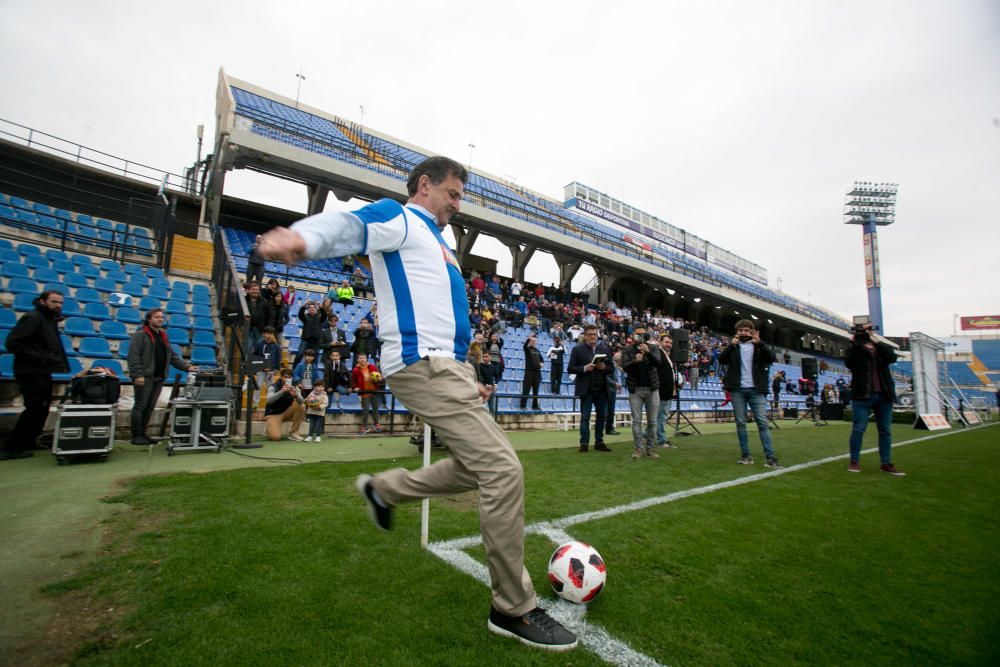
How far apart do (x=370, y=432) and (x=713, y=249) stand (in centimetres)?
4497

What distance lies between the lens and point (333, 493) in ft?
12.8

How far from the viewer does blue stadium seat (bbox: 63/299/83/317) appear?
26.2ft

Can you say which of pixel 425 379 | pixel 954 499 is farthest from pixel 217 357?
pixel 954 499

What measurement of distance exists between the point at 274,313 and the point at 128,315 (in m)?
2.79

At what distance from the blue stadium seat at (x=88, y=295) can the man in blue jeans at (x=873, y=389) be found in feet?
41.5

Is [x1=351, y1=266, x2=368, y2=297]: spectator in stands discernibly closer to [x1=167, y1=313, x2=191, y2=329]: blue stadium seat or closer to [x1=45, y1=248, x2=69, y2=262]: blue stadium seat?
[x1=167, y1=313, x2=191, y2=329]: blue stadium seat

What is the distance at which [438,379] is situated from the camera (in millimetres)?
1951

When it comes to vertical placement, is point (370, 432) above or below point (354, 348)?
below

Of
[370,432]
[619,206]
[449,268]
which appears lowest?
[370,432]

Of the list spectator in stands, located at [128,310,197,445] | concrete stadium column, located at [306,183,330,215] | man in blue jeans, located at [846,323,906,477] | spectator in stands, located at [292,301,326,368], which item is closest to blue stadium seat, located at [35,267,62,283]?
spectator in stands, located at [128,310,197,445]

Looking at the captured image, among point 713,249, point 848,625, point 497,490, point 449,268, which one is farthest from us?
point 713,249

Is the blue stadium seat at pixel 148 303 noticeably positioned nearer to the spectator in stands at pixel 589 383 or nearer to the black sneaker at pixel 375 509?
the spectator in stands at pixel 589 383

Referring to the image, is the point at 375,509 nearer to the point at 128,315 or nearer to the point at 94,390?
the point at 94,390

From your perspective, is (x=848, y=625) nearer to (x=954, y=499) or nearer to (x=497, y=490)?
(x=497, y=490)
